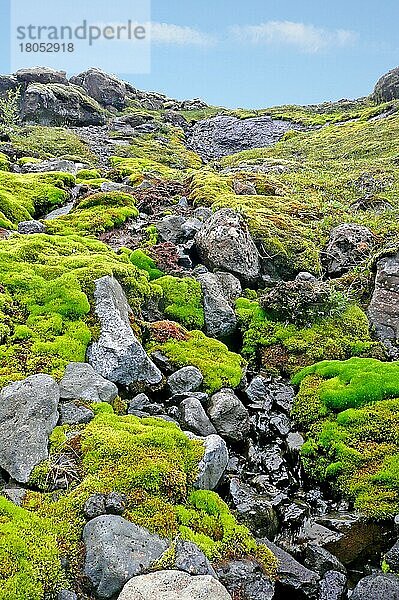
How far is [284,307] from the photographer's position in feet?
59.0

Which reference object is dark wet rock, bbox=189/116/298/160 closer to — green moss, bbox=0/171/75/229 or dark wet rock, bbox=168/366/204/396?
green moss, bbox=0/171/75/229

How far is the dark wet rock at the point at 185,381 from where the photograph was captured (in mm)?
12922

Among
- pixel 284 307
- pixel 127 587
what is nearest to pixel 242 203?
pixel 284 307

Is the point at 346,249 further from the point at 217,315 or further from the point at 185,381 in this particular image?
the point at 185,381

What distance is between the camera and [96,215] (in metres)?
24.9

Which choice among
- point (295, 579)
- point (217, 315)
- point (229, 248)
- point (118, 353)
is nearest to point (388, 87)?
point (229, 248)

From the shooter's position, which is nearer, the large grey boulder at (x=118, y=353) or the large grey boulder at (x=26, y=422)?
the large grey boulder at (x=26, y=422)

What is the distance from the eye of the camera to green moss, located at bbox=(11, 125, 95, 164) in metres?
52.8

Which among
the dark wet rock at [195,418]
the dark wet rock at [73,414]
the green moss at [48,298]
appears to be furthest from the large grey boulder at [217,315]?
the dark wet rock at [73,414]

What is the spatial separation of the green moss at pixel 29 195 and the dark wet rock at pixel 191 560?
1713 cm

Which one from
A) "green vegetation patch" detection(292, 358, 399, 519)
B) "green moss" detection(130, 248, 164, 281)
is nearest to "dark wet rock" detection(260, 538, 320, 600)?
"green vegetation patch" detection(292, 358, 399, 519)

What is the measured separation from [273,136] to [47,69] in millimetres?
46129

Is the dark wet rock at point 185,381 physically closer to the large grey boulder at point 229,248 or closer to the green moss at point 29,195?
the large grey boulder at point 229,248

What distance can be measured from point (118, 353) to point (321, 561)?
21.0 ft
